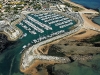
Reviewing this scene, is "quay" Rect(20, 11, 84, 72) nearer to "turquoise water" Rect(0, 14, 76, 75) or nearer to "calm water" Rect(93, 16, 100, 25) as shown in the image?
"turquoise water" Rect(0, 14, 76, 75)

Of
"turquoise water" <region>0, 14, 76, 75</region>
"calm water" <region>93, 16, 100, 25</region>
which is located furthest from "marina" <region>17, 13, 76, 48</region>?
"calm water" <region>93, 16, 100, 25</region>

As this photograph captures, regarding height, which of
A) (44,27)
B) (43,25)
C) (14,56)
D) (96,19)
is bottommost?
(14,56)

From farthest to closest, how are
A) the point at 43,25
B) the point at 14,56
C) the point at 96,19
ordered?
the point at 96,19 → the point at 43,25 → the point at 14,56

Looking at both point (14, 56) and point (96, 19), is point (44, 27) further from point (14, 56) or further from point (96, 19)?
point (96, 19)

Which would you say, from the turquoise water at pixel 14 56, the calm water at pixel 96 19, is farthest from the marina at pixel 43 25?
the calm water at pixel 96 19

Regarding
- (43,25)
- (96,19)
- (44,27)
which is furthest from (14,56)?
(96,19)

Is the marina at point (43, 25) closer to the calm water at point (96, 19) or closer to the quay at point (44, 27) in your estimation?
the quay at point (44, 27)

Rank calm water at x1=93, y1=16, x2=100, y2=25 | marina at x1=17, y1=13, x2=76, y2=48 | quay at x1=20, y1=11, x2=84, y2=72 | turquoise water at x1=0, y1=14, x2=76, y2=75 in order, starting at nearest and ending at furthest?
turquoise water at x1=0, y1=14, x2=76, y2=75 → quay at x1=20, y1=11, x2=84, y2=72 → marina at x1=17, y1=13, x2=76, y2=48 → calm water at x1=93, y1=16, x2=100, y2=25

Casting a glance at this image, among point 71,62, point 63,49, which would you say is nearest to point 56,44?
point 63,49

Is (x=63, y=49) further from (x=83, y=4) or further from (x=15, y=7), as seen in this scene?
(x=83, y=4)

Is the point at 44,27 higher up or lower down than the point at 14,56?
higher up

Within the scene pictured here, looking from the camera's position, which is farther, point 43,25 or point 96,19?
point 96,19
